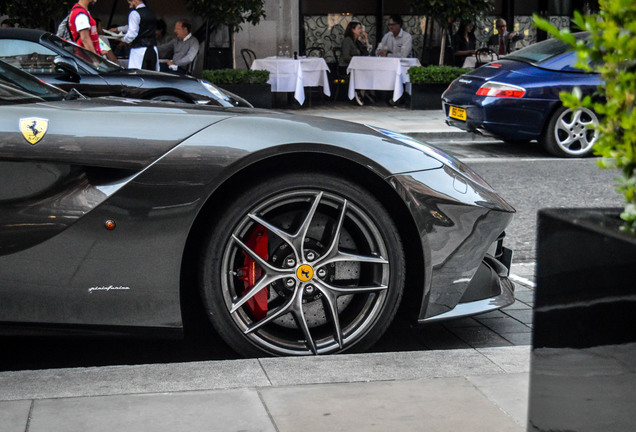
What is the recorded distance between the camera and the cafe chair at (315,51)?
20.7m

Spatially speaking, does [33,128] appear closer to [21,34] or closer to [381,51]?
[21,34]

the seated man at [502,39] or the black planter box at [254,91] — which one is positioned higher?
the seated man at [502,39]

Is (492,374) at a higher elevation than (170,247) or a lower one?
lower

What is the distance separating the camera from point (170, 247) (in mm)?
3416

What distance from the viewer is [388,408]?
9.71 ft

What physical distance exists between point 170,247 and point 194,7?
48.0ft

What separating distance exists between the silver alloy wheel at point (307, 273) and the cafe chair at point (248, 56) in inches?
640

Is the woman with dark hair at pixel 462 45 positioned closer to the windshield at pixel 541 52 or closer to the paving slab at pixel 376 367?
the windshield at pixel 541 52

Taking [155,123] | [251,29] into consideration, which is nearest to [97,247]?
[155,123]

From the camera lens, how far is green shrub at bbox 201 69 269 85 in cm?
1633

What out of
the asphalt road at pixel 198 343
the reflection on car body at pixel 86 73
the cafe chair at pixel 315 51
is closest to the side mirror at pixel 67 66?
the reflection on car body at pixel 86 73

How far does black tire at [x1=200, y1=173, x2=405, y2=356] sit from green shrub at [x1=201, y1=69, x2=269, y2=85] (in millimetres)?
12956

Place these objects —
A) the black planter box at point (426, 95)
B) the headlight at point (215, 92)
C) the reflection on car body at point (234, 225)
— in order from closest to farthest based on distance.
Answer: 1. the reflection on car body at point (234, 225)
2. the headlight at point (215, 92)
3. the black planter box at point (426, 95)

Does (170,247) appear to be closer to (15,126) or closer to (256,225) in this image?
(256,225)
